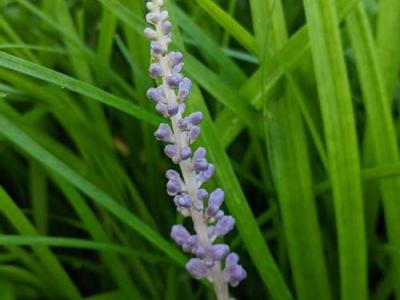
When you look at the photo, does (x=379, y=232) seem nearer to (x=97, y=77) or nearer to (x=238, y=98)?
(x=238, y=98)

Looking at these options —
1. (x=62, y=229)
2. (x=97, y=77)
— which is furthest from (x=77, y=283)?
(x=97, y=77)

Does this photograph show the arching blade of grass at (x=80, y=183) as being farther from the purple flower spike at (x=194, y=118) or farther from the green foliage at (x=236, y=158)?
the purple flower spike at (x=194, y=118)

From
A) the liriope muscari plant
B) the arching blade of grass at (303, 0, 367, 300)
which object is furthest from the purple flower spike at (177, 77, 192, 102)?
the arching blade of grass at (303, 0, 367, 300)

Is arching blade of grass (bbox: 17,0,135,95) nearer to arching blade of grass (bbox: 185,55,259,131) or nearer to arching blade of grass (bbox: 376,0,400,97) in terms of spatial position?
arching blade of grass (bbox: 185,55,259,131)

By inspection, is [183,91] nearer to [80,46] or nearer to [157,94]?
[157,94]

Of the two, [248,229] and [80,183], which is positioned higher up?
[80,183]

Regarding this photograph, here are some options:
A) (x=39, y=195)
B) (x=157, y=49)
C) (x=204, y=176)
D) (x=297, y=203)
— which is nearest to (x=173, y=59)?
(x=157, y=49)
